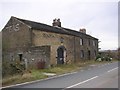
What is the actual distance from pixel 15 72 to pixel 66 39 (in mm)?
19525

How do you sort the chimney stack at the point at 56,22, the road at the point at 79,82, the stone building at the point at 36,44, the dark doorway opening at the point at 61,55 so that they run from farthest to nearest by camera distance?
the chimney stack at the point at 56,22, the dark doorway opening at the point at 61,55, the stone building at the point at 36,44, the road at the point at 79,82

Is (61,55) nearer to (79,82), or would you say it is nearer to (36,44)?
(36,44)

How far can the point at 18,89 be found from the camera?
13.7 meters

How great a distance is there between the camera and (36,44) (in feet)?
115

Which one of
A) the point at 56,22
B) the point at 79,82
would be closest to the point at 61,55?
the point at 56,22

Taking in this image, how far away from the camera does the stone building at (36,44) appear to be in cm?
3262

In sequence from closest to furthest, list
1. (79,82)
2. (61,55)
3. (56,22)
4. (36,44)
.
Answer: (79,82) < (36,44) < (61,55) < (56,22)

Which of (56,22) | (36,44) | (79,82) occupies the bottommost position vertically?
(79,82)

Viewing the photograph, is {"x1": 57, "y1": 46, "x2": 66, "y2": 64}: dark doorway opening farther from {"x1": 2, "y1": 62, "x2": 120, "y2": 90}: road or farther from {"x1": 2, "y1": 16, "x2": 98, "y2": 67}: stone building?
{"x1": 2, "y1": 62, "x2": 120, "y2": 90}: road

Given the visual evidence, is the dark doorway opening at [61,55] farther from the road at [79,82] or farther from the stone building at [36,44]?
the road at [79,82]

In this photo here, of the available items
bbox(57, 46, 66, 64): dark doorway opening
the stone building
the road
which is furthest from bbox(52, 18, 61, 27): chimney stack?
the road

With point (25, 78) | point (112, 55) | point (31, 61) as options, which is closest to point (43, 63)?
point (31, 61)

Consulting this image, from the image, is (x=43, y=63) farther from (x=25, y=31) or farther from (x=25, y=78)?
(x=25, y=78)

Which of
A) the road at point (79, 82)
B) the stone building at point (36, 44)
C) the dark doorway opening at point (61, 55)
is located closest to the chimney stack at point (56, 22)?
the stone building at point (36, 44)
